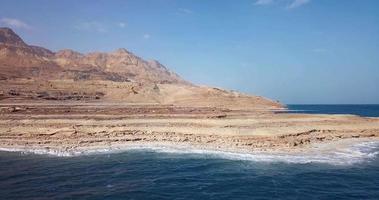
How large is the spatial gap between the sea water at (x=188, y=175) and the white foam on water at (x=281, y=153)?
80mm

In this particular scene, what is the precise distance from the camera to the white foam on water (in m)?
29.4

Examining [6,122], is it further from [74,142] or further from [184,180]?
[184,180]

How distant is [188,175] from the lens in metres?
24.6

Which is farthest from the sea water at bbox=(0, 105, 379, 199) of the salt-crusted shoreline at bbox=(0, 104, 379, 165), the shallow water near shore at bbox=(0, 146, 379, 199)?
the salt-crusted shoreline at bbox=(0, 104, 379, 165)

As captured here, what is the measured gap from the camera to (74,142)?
34.6m

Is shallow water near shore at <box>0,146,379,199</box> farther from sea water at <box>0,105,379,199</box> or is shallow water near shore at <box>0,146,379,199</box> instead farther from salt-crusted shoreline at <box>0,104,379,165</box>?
salt-crusted shoreline at <box>0,104,379,165</box>

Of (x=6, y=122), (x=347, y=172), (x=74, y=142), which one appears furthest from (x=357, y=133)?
(x=6, y=122)

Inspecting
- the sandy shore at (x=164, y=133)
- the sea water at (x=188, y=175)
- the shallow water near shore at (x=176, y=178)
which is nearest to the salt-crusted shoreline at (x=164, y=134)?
A: the sandy shore at (x=164, y=133)

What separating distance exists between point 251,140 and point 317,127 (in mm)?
11727

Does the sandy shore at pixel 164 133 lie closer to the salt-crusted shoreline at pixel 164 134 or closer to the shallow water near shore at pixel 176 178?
the salt-crusted shoreline at pixel 164 134

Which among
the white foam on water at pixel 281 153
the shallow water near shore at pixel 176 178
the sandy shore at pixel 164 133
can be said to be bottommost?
the shallow water near shore at pixel 176 178

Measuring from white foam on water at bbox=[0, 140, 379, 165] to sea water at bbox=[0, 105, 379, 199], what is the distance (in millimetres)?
80

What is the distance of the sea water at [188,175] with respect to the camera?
20.4 m

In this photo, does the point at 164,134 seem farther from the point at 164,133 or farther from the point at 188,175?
the point at 188,175
